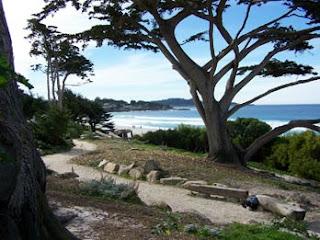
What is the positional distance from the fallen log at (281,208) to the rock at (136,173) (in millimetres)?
3350

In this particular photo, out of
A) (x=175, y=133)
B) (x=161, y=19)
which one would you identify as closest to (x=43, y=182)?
(x=161, y=19)

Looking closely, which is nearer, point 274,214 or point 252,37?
point 274,214

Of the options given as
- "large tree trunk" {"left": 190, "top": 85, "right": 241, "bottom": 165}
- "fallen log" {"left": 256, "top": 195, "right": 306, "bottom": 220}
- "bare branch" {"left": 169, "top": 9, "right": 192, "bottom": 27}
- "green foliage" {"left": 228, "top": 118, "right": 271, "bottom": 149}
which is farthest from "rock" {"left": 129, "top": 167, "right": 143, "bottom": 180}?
"green foliage" {"left": 228, "top": 118, "right": 271, "bottom": 149}

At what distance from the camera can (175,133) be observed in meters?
24.9

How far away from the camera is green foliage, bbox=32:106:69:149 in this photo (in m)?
18.4

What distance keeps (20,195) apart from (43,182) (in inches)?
27.3

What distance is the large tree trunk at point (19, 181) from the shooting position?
2.96 m

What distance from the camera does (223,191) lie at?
10250 mm

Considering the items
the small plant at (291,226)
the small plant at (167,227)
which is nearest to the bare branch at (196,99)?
the small plant at (291,226)

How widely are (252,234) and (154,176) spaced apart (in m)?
6.00

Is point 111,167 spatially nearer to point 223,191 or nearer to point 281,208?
point 223,191

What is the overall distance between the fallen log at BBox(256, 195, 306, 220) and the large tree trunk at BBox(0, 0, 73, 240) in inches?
221

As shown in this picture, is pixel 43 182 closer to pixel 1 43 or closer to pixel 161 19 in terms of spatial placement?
pixel 1 43

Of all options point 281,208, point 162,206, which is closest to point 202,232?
point 162,206
